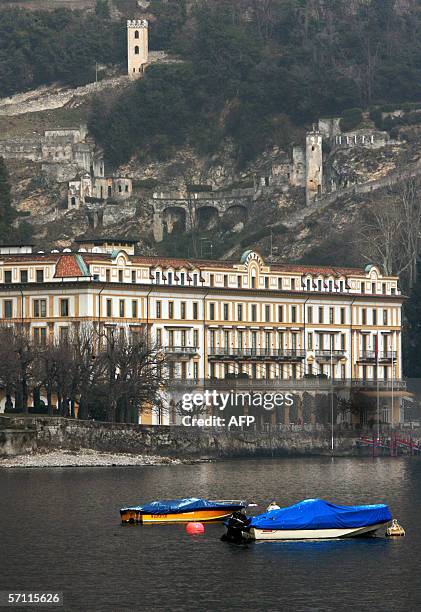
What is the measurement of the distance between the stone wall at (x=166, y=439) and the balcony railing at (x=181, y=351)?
11.0 metres

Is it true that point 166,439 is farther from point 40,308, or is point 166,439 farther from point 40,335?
point 40,308

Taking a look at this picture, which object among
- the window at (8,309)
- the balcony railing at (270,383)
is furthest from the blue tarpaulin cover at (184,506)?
the window at (8,309)

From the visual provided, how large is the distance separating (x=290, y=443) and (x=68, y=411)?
603 inches

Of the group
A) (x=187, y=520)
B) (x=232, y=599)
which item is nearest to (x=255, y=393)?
(x=187, y=520)

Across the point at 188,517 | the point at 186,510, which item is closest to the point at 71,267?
the point at 188,517

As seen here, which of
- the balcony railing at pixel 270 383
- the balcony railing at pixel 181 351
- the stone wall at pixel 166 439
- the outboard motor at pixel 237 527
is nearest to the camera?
the outboard motor at pixel 237 527

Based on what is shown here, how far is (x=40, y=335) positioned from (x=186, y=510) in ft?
203

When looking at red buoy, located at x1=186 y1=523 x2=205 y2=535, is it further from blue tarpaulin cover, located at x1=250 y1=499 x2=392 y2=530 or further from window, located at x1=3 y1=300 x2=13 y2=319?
window, located at x1=3 y1=300 x2=13 y2=319

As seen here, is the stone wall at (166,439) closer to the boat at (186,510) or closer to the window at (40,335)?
the window at (40,335)

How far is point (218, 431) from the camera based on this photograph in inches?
7328

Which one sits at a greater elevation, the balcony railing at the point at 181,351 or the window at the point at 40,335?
the window at the point at 40,335

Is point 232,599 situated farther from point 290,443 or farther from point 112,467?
point 290,443

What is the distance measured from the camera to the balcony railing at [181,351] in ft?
646

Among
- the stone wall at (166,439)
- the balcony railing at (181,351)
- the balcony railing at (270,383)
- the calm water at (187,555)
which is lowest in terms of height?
the calm water at (187,555)
